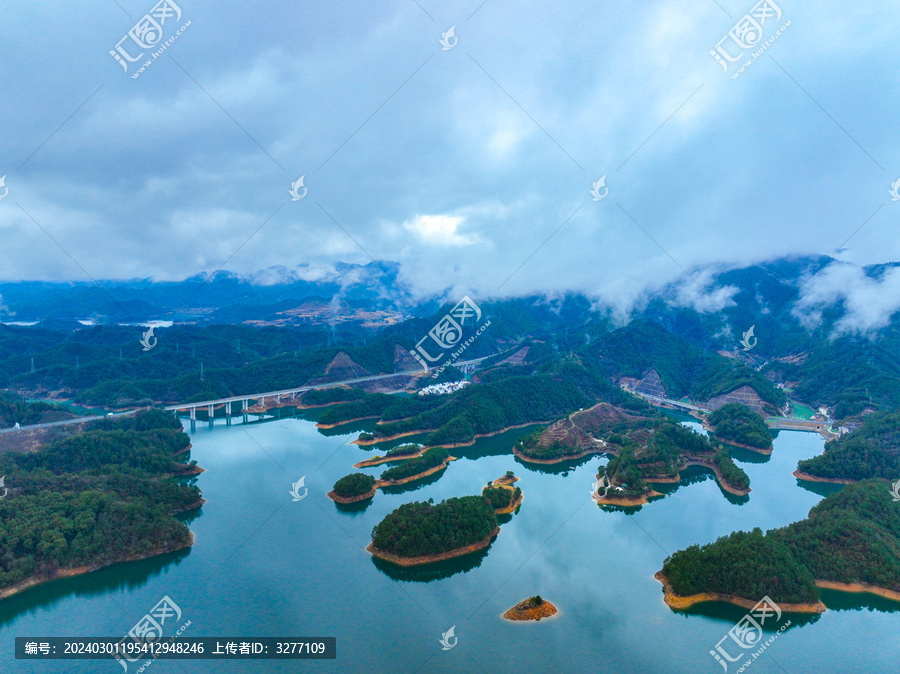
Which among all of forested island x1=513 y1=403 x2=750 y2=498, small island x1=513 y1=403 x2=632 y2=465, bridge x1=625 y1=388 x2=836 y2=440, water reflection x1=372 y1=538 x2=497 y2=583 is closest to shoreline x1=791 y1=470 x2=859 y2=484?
forested island x1=513 y1=403 x2=750 y2=498

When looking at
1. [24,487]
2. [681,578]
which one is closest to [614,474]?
[681,578]

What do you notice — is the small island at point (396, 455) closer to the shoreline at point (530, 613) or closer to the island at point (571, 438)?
the island at point (571, 438)

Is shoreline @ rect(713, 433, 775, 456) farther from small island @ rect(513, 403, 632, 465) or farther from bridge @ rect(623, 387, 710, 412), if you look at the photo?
bridge @ rect(623, 387, 710, 412)

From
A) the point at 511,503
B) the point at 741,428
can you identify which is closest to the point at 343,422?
the point at 511,503

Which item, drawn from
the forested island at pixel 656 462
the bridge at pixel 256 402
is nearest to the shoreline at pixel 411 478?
the forested island at pixel 656 462

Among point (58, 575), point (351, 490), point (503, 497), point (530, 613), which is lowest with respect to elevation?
point (530, 613)

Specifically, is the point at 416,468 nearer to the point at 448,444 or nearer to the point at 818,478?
the point at 448,444

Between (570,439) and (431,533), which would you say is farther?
(570,439)
